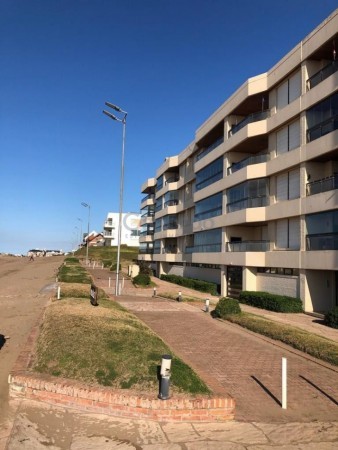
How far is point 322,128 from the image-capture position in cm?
2084

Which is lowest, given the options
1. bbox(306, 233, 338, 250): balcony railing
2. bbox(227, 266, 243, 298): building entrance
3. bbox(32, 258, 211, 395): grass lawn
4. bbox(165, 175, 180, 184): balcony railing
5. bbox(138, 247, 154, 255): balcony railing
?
Answer: bbox(32, 258, 211, 395): grass lawn

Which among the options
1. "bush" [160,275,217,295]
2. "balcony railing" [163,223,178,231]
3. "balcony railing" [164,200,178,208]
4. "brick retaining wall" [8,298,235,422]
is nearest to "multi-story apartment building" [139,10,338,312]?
"bush" [160,275,217,295]

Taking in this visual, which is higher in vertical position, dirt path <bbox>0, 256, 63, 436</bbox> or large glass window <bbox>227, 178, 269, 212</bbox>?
large glass window <bbox>227, 178, 269, 212</bbox>

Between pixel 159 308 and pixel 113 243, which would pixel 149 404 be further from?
pixel 113 243

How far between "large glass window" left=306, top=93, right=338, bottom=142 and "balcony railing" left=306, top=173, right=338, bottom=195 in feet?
7.80

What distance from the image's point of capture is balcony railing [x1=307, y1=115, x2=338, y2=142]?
65.2ft

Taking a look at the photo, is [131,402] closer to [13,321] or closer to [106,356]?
[106,356]

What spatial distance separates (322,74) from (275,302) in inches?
479

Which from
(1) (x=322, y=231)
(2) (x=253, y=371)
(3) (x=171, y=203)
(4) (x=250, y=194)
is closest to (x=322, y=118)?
(1) (x=322, y=231)

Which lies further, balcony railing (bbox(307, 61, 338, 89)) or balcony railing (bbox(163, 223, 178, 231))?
balcony railing (bbox(163, 223, 178, 231))

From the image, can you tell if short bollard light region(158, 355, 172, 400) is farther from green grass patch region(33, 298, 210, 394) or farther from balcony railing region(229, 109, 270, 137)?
balcony railing region(229, 109, 270, 137)

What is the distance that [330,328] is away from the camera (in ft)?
54.5

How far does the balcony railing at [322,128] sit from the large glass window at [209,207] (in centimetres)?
1140

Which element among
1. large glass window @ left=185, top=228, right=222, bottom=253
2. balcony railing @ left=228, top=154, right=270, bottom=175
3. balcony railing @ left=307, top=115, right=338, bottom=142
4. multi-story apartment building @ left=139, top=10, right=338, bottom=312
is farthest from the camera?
large glass window @ left=185, top=228, right=222, bottom=253
